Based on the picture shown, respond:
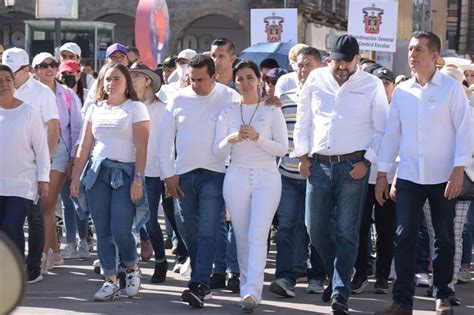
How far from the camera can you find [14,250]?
155 inches

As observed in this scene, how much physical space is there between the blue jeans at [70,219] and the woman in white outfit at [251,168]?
3.35m

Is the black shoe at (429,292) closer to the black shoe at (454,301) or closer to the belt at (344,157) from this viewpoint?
the black shoe at (454,301)

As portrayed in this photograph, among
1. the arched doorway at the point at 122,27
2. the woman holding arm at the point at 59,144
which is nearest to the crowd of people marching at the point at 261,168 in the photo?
the woman holding arm at the point at 59,144

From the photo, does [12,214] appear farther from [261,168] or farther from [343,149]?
[343,149]

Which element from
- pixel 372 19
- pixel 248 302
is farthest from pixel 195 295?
pixel 372 19

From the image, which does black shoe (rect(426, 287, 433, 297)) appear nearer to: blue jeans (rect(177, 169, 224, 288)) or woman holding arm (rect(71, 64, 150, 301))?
blue jeans (rect(177, 169, 224, 288))

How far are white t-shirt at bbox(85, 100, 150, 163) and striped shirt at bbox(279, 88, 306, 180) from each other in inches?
51.4

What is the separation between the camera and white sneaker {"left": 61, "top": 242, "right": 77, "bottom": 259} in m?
12.3

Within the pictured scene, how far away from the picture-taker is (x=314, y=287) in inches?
399

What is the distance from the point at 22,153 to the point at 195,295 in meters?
1.81

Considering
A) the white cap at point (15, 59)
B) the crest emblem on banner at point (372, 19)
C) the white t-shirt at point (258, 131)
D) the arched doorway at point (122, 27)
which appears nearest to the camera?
the white t-shirt at point (258, 131)

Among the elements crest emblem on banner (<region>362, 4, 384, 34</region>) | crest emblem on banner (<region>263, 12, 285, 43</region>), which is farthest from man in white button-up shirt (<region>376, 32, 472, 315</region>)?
crest emblem on banner (<region>263, 12, 285, 43</region>)

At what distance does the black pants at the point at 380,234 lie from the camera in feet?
33.6

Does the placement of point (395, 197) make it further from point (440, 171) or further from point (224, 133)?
point (224, 133)
